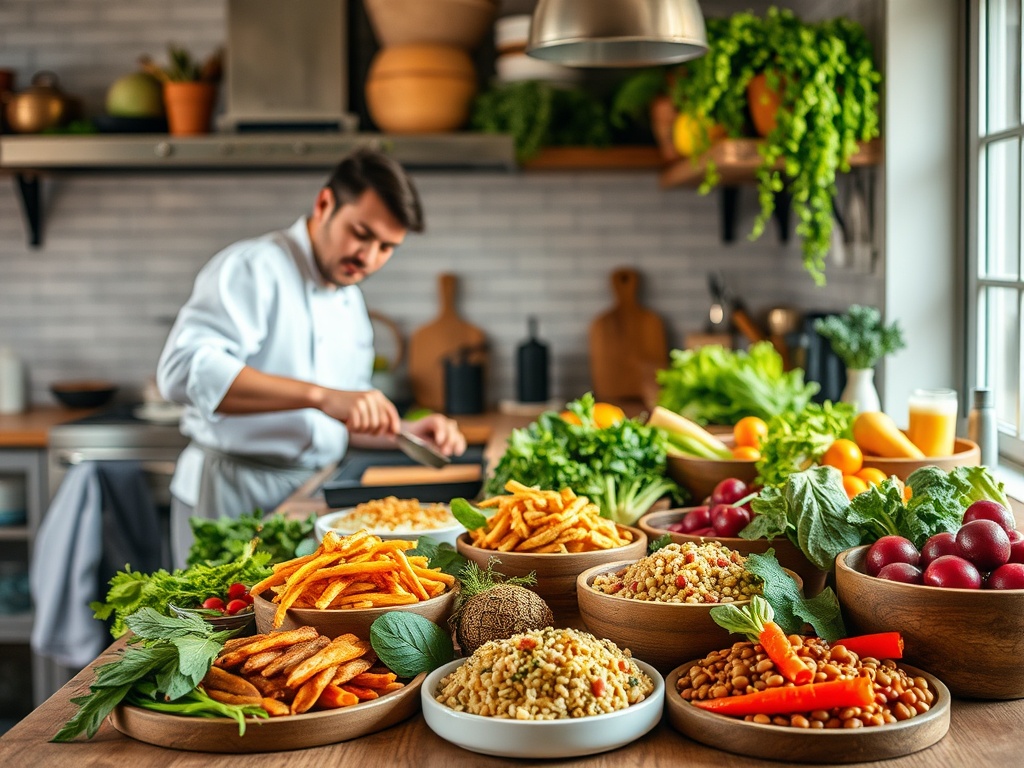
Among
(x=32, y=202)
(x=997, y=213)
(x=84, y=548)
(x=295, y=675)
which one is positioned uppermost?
(x=32, y=202)

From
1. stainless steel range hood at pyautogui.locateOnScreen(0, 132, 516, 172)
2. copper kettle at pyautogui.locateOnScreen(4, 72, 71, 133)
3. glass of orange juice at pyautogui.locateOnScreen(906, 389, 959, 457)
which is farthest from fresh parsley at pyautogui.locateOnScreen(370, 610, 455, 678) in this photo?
copper kettle at pyautogui.locateOnScreen(4, 72, 71, 133)

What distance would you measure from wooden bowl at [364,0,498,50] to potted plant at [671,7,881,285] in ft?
4.63

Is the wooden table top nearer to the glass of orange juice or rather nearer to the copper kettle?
the glass of orange juice

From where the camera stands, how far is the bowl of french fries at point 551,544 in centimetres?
176

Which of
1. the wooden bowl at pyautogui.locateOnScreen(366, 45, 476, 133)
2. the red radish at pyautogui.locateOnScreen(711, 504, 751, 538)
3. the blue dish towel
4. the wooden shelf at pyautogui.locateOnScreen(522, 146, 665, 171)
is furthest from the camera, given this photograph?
the wooden shelf at pyautogui.locateOnScreen(522, 146, 665, 171)

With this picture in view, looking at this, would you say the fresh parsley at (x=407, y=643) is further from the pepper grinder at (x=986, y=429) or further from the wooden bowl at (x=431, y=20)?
the wooden bowl at (x=431, y=20)

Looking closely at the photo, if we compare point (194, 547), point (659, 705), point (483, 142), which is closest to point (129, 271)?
point (483, 142)

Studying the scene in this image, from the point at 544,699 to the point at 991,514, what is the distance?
2.30ft

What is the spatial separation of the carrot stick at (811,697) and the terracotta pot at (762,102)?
2319 mm

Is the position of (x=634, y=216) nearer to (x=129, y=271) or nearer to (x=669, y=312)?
(x=669, y=312)

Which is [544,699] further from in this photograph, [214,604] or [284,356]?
[284,356]

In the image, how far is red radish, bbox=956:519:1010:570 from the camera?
1.48m

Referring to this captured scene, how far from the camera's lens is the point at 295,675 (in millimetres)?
1383

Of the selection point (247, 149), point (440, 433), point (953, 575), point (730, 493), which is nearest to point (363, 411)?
point (440, 433)
